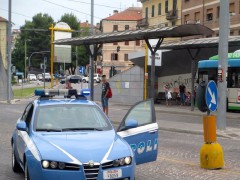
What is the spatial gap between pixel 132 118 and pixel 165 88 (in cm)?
2859

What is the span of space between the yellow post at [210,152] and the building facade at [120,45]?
9227 cm

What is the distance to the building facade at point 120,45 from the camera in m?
→ 109

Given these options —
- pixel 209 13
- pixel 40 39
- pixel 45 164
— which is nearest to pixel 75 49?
pixel 40 39

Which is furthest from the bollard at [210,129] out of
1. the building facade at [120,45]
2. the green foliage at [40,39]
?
the green foliage at [40,39]

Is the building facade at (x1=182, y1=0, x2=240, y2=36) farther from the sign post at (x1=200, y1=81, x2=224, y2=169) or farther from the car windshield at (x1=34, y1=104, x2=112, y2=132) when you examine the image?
the car windshield at (x1=34, y1=104, x2=112, y2=132)

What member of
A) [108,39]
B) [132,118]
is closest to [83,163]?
[132,118]

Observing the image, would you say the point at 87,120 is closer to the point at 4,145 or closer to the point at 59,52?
the point at 4,145

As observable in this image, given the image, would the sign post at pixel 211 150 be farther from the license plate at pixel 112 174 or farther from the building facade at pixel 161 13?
the building facade at pixel 161 13

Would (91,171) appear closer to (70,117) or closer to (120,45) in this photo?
(70,117)

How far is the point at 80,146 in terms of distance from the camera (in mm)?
6746

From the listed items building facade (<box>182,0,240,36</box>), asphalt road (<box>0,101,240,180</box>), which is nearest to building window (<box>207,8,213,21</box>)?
building facade (<box>182,0,240,36</box>)

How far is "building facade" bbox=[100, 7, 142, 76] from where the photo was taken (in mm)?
108812

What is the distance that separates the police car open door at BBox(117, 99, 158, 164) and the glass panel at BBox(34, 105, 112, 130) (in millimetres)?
354

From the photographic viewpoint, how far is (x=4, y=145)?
12.8 metres
